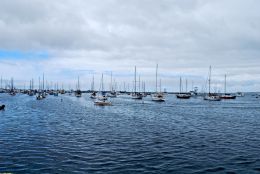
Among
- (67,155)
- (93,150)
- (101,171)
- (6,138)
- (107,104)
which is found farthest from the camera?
(107,104)

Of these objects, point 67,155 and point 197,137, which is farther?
point 197,137

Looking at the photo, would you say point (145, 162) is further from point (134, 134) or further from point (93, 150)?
point (134, 134)

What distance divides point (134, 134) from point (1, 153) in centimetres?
1781

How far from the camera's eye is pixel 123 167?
24219 mm

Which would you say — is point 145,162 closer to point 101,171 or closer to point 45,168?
point 101,171

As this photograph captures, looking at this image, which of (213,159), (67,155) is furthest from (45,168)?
(213,159)

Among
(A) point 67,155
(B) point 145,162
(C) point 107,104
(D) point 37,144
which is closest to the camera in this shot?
(B) point 145,162

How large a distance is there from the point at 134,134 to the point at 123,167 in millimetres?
17223

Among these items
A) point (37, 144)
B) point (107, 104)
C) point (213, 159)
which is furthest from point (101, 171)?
point (107, 104)

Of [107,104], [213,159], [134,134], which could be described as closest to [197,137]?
[134,134]

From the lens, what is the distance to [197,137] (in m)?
39.3

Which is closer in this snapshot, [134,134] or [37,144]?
[37,144]

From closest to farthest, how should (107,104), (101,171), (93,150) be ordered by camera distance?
(101,171), (93,150), (107,104)

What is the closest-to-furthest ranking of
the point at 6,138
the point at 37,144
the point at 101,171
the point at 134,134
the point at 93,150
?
1. the point at 101,171
2. the point at 93,150
3. the point at 37,144
4. the point at 6,138
5. the point at 134,134
